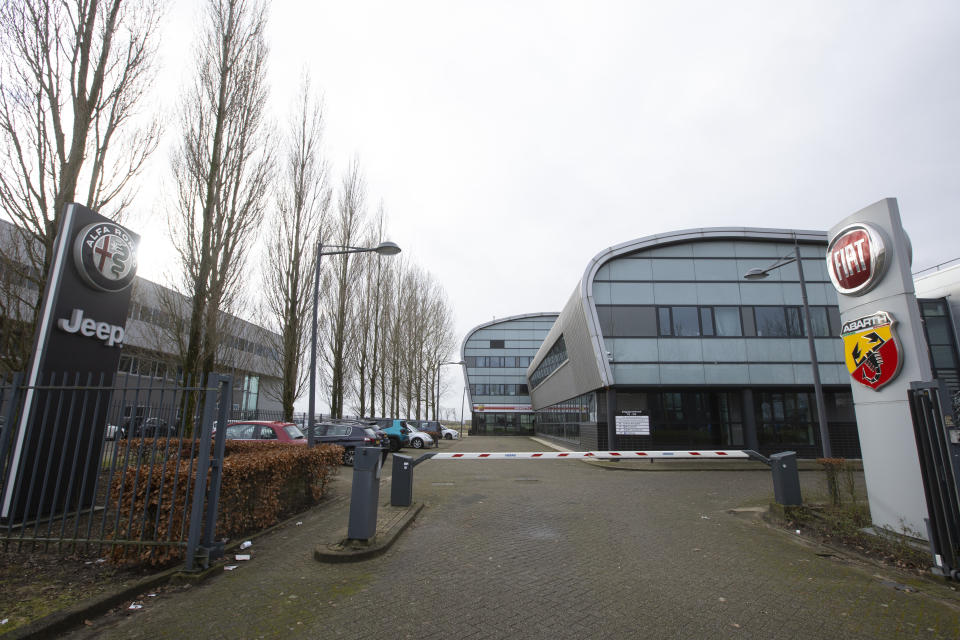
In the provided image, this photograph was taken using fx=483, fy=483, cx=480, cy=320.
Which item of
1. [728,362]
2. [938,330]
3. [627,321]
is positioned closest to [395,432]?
[627,321]

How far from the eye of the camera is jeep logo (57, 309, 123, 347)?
6.70 metres

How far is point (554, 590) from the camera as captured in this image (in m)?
4.80

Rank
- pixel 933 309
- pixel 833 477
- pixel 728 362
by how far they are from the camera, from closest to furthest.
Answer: pixel 833 477 → pixel 728 362 → pixel 933 309

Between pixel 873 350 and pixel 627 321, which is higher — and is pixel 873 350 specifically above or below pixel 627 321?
below

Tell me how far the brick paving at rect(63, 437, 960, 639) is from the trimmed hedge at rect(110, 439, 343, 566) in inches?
18.1

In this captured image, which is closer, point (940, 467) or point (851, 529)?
point (940, 467)

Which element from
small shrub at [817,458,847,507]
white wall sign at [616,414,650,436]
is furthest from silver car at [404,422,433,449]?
small shrub at [817,458,847,507]

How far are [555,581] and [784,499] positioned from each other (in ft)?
17.7

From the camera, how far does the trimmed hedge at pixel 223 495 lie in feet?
16.8

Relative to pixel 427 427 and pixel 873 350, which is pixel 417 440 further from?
pixel 873 350

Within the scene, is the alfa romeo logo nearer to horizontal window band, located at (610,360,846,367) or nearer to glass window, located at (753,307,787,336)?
horizontal window band, located at (610,360,846,367)

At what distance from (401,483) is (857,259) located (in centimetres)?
845

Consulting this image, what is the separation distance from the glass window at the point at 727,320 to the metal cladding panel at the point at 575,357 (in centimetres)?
554

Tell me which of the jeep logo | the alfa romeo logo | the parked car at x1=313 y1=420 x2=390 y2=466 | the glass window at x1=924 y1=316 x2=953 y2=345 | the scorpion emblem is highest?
the glass window at x1=924 y1=316 x2=953 y2=345
